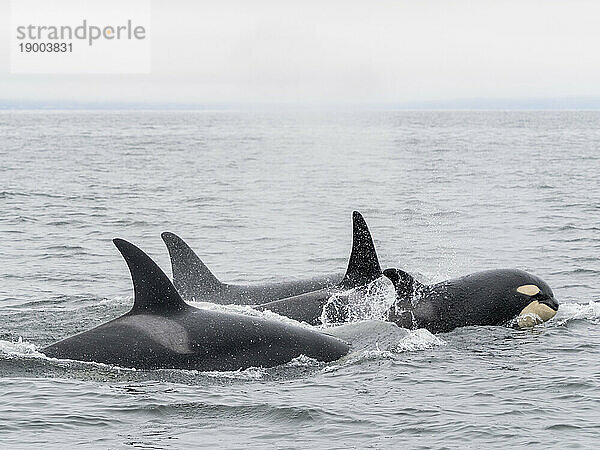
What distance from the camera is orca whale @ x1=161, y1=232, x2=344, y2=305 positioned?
17.5m

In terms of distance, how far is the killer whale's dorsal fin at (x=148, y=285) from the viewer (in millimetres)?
12367

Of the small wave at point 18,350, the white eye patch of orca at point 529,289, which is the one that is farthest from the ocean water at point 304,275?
the white eye patch of orca at point 529,289

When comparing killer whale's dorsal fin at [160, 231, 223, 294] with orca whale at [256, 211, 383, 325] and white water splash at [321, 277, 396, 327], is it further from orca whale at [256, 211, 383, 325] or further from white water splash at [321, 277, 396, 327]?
white water splash at [321, 277, 396, 327]

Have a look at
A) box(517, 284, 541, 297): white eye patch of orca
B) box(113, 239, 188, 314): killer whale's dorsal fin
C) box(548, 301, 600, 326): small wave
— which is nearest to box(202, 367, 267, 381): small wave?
box(113, 239, 188, 314): killer whale's dorsal fin

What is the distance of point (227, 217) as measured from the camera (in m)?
32.9

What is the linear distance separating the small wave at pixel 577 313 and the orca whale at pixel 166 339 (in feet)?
15.1

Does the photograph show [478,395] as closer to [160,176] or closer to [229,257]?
[229,257]

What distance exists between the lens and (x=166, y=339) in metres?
12.5

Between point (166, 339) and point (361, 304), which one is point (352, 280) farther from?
point (166, 339)

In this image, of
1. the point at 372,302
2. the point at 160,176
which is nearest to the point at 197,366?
the point at 372,302

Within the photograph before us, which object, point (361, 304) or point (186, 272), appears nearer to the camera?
point (361, 304)

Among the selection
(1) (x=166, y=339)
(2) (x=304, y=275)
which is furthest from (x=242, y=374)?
(2) (x=304, y=275)

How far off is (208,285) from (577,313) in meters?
5.75

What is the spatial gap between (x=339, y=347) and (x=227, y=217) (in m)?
19.8
